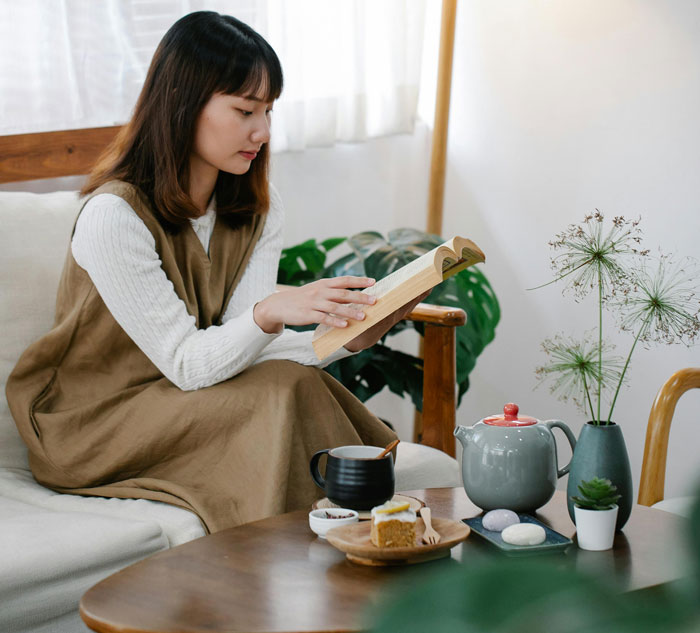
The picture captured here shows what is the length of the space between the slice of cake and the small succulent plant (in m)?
0.20

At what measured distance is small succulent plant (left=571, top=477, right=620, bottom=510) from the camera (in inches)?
40.5

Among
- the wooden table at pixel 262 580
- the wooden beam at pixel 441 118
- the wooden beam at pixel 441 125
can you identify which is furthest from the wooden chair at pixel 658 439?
the wooden beam at pixel 441 118

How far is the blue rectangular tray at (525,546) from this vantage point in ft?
3.24

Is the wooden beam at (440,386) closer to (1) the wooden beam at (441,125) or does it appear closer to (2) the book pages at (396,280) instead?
(2) the book pages at (396,280)

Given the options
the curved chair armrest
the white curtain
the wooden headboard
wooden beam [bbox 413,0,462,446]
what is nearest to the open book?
the curved chair armrest

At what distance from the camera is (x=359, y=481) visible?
1099mm

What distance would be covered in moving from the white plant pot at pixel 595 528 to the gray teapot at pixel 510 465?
9 cm

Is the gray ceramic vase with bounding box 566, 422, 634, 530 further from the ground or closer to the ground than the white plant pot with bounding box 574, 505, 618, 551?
further from the ground

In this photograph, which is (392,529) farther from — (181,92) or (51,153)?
(51,153)

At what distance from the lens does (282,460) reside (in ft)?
4.30

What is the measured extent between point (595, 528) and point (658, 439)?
62cm

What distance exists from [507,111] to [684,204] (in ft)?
2.08

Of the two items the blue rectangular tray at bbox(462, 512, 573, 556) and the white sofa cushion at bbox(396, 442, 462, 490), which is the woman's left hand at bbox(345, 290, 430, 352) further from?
the blue rectangular tray at bbox(462, 512, 573, 556)

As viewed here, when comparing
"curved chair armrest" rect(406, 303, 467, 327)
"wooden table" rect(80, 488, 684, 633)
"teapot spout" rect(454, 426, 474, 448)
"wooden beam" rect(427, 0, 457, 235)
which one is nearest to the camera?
"wooden table" rect(80, 488, 684, 633)
